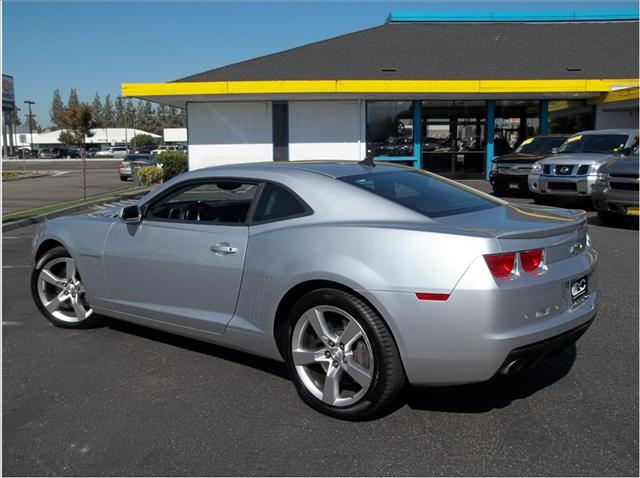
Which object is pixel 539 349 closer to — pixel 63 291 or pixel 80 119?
pixel 63 291

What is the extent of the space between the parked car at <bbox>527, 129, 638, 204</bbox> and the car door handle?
1052 cm

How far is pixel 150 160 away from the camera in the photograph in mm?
33562

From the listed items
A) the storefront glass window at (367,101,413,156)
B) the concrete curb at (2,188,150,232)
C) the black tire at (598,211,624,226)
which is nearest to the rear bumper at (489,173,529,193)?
the black tire at (598,211,624,226)

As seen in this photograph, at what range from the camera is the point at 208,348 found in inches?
190

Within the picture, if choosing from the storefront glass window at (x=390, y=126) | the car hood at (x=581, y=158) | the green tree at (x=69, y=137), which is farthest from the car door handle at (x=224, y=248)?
the green tree at (x=69, y=137)

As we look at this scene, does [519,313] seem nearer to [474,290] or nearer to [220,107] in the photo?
[474,290]

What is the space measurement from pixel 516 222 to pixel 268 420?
1.86 metres

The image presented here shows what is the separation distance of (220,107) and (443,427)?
1983 centimetres

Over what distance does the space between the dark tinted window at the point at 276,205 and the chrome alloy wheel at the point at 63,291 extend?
202 cm

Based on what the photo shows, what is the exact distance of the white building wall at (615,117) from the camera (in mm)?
22531

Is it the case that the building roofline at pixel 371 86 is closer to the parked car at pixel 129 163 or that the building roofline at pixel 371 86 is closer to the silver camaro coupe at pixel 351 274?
the parked car at pixel 129 163

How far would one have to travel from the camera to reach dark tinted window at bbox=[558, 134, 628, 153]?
13672 mm

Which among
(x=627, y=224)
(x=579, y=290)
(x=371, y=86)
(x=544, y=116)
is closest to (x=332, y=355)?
(x=579, y=290)

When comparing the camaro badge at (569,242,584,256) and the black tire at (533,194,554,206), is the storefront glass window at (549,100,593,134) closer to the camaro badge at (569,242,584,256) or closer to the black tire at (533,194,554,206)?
the black tire at (533,194,554,206)
